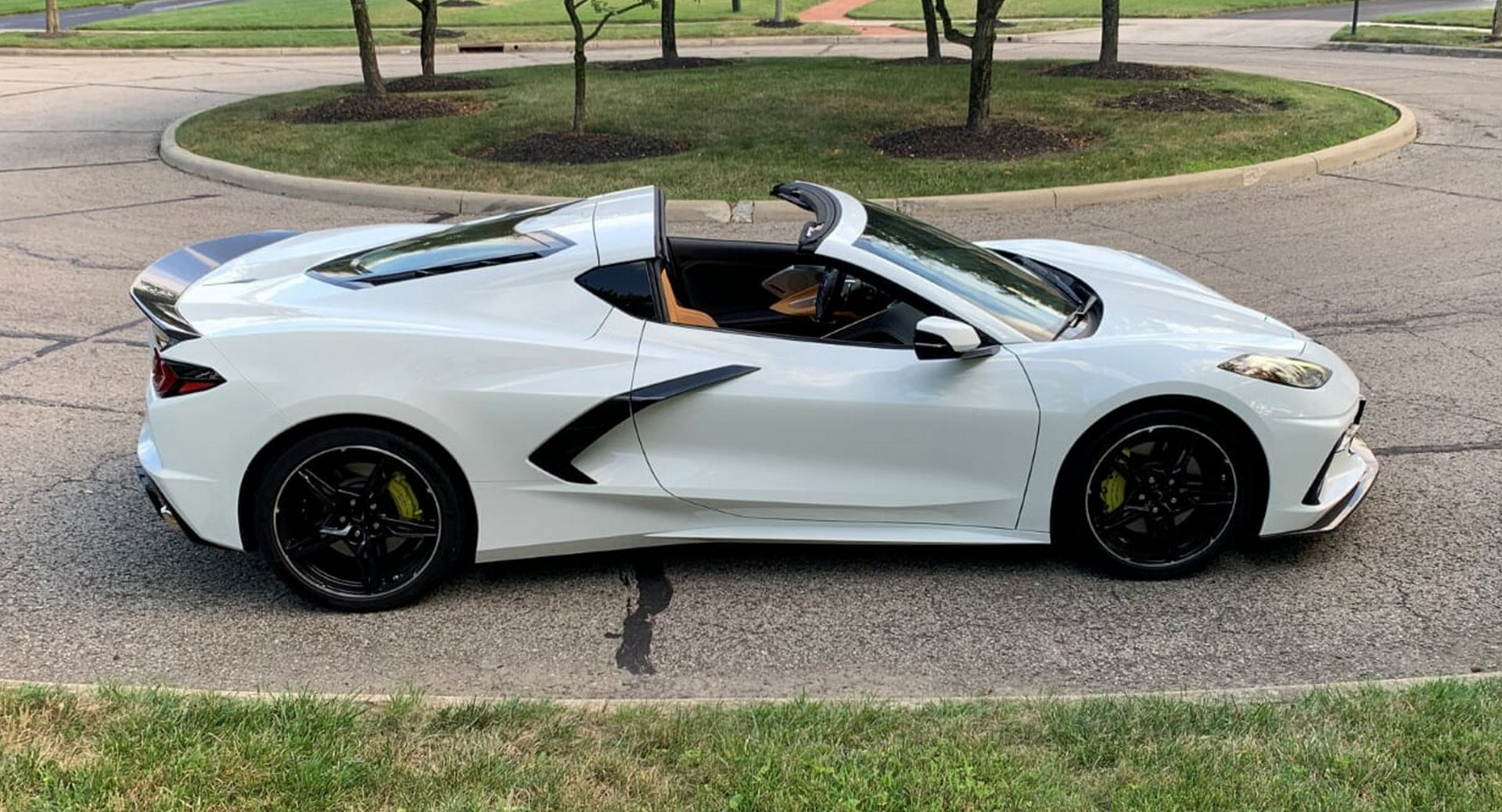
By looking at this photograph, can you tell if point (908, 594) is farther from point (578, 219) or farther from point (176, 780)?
point (176, 780)

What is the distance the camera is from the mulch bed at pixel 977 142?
12.2m

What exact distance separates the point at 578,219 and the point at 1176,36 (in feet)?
90.0

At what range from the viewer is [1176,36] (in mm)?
28781

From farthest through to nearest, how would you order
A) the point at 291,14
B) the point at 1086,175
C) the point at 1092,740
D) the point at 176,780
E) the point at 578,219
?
the point at 291,14, the point at 1086,175, the point at 578,219, the point at 1092,740, the point at 176,780

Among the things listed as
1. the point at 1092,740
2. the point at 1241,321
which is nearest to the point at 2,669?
the point at 1092,740

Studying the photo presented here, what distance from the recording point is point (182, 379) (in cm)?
411

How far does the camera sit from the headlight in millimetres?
4320

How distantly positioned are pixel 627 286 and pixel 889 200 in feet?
21.5

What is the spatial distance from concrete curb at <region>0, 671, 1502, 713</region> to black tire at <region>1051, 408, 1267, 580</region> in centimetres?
84

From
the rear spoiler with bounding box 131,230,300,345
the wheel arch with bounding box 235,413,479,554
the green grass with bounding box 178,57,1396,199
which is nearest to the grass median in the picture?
the green grass with bounding box 178,57,1396,199

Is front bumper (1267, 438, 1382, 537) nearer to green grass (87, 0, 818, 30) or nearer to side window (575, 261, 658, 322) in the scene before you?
side window (575, 261, 658, 322)

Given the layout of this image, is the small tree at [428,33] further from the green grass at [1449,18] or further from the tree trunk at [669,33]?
the green grass at [1449,18]

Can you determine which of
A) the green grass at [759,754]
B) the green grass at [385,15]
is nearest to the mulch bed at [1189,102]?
the green grass at [759,754]

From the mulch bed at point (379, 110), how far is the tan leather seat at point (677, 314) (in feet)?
37.8
